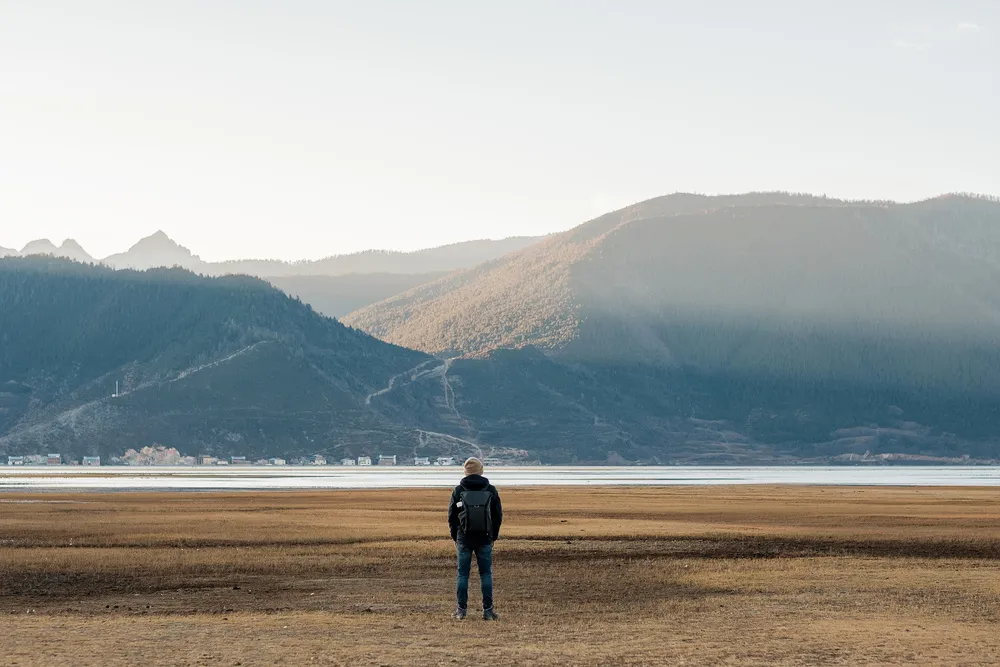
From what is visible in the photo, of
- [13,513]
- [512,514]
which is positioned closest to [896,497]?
[512,514]

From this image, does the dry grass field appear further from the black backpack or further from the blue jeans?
the black backpack

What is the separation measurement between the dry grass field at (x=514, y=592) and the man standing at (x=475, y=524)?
0.65 meters

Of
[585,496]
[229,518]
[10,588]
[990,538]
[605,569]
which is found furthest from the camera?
[585,496]

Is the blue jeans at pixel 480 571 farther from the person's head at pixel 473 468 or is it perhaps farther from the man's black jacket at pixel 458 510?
the person's head at pixel 473 468

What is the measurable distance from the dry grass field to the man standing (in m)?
0.65

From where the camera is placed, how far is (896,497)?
99.1 m

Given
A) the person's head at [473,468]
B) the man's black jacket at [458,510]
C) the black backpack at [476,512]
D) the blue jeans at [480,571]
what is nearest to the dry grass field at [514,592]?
the blue jeans at [480,571]

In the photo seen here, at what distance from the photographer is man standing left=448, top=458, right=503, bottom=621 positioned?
28.0m

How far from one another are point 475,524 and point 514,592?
566 cm

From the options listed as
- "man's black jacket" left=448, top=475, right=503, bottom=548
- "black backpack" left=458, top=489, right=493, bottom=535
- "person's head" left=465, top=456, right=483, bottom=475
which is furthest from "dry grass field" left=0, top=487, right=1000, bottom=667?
"person's head" left=465, top=456, right=483, bottom=475

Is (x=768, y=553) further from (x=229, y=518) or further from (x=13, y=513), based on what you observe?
(x=13, y=513)

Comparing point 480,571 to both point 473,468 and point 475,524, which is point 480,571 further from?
point 473,468

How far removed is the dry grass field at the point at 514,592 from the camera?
2436 cm

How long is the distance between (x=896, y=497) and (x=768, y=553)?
57.8 meters
